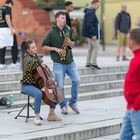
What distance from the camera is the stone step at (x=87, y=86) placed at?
12586 mm

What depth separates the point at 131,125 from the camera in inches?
267

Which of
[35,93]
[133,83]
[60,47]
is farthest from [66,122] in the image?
[133,83]

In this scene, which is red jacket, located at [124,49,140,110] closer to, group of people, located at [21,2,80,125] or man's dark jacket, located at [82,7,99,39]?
group of people, located at [21,2,80,125]

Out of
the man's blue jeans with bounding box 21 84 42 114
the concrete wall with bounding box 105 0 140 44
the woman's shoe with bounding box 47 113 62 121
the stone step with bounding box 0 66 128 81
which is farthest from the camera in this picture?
the concrete wall with bounding box 105 0 140 44

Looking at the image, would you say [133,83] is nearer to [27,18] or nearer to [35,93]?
[35,93]

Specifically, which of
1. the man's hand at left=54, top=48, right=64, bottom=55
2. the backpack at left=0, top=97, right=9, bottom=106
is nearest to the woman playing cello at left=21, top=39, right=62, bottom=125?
the man's hand at left=54, top=48, right=64, bottom=55

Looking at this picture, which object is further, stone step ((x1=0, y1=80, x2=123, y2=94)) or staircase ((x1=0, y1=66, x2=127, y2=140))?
stone step ((x1=0, y1=80, x2=123, y2=94))

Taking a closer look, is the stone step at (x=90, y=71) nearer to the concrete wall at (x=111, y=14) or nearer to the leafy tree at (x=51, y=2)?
the concrete wall at (x=111, y=14)

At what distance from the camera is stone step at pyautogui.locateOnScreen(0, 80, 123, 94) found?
12.6 m

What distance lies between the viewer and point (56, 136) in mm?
9023

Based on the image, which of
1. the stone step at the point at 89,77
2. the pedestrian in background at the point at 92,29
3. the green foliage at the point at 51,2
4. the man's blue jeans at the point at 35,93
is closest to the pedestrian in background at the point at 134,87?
the man's blue jeans at the point at 35,93

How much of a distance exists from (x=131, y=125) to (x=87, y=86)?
7109 millimetres

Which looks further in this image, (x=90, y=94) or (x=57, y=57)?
(x=90, y=94)

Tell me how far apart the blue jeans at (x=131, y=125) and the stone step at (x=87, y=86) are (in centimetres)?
606
